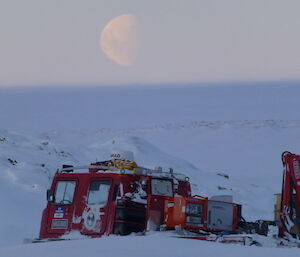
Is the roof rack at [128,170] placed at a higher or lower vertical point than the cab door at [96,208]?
higher

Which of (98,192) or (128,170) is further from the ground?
(128,170)

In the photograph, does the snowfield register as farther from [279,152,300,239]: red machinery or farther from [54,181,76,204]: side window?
[54,181,76,204]: side window

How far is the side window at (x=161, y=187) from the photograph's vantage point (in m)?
15.7

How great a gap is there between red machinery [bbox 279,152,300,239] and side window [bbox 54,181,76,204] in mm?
4953

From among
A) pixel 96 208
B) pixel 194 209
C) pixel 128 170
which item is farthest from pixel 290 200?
pixel 96 208

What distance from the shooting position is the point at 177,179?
16.6 meters

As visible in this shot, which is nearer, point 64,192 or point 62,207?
point 62,207

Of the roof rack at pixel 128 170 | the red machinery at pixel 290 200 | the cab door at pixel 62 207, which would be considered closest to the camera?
the red machinery at pixel 290 200

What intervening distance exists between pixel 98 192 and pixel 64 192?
102 centimetres

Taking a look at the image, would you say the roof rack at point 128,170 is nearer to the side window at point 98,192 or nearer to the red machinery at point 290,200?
the side window at point 98,192

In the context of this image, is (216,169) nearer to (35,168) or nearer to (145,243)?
(35,168)

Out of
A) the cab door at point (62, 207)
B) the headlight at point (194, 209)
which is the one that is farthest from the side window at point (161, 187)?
the cab door at point (62, 207)

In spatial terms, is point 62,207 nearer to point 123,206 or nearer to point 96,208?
point 96,208

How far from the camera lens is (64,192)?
15844mm
